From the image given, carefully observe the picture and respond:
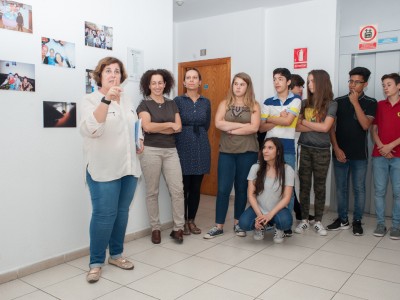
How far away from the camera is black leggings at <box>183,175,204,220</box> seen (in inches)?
138

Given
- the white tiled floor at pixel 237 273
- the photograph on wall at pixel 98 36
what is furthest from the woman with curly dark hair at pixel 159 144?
the photograph on wall at pixel 98 36

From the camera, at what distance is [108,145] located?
2365 mm

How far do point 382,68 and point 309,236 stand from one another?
2.23m

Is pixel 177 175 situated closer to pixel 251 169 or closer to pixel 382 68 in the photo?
pixel 251 169

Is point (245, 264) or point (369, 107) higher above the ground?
point (369, 107)

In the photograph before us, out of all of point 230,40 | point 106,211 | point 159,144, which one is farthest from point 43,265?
point 230,40

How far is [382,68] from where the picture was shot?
428cm

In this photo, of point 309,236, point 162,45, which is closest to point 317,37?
point 162,45

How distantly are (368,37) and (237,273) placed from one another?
3298 mm

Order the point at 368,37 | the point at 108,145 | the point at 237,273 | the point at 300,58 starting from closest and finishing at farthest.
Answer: the point at 108,145 < the point at 237,273 < the point at 368,37 < the point at 300,58

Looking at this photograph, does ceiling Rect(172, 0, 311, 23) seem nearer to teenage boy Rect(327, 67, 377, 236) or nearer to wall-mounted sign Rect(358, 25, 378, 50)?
wall-mounted sign Rect(358, 25, 378, 50)

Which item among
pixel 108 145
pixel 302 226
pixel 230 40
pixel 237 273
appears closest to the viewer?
pixel 108 145

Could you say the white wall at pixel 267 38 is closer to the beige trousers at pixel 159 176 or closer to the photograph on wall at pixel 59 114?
the beige trousers at pixel 159 176

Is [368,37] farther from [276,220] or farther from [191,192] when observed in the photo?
[191,192]
